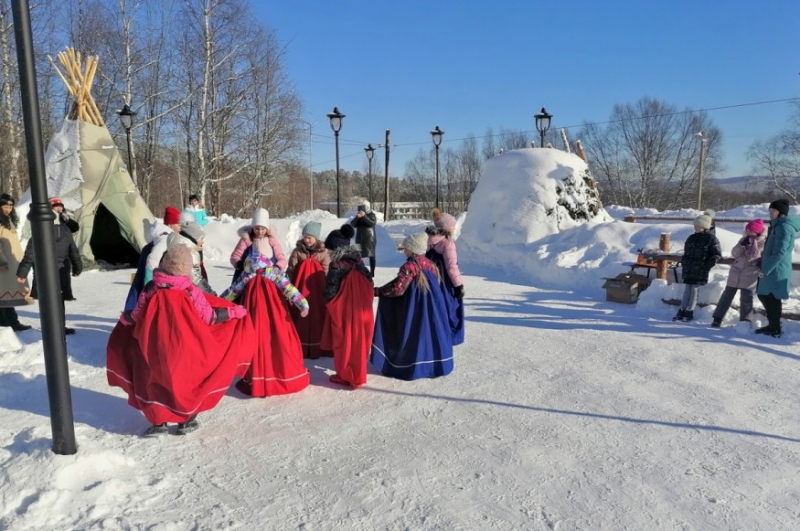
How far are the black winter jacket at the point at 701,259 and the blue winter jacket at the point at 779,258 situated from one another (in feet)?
2.39

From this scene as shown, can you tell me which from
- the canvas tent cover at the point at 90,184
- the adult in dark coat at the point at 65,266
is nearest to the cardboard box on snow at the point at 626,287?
the adult in dark coat at the point at 65,266

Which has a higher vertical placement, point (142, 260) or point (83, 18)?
point (83, 18)

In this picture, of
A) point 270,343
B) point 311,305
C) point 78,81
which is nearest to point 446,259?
point 311,305

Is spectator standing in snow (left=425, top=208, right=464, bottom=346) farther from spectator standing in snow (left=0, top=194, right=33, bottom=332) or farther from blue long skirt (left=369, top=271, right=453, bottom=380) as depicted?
spectator standing in snow (left=0, top=194, right=33, bottom=332)

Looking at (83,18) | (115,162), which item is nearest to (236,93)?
(83,18)

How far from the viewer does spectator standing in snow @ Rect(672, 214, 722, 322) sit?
7.05m

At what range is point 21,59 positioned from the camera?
289 cm

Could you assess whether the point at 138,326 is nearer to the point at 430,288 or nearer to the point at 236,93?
the point at 430,288

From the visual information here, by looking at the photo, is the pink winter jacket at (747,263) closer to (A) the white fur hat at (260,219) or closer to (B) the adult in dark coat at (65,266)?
(A) the white fur hat at (260,219)

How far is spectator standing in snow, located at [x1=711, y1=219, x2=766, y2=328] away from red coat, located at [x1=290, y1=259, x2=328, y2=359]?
4844 mm

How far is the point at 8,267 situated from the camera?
6027 millimetres

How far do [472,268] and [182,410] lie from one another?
32.1ft

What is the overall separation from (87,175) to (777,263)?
12.5 metres

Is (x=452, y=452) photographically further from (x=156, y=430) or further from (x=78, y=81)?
(x=78, y=81)
